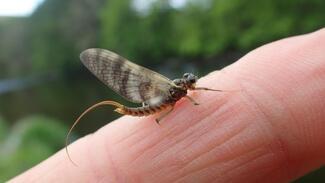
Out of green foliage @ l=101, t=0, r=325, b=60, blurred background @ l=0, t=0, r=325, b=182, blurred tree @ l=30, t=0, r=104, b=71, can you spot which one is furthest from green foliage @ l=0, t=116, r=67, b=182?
blurred tree @ l=30, t=0, r=104, b=71

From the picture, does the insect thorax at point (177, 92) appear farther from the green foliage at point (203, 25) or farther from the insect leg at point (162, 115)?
the green foliage at point (203, 25)

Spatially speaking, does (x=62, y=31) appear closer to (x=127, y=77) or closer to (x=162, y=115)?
(x=127, y=77)

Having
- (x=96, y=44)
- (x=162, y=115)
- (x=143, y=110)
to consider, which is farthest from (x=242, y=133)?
(x=96, y=44)

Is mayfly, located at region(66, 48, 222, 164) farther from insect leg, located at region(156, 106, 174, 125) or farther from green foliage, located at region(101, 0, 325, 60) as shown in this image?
green foliage, located at region(101, 0, 325, 60)

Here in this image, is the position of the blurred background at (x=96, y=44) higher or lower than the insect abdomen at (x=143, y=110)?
lower

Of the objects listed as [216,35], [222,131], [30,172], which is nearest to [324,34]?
[222,131]

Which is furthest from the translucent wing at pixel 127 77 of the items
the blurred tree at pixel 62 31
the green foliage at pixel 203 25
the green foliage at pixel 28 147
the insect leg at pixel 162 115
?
the blurred tree at pixel 62 31
